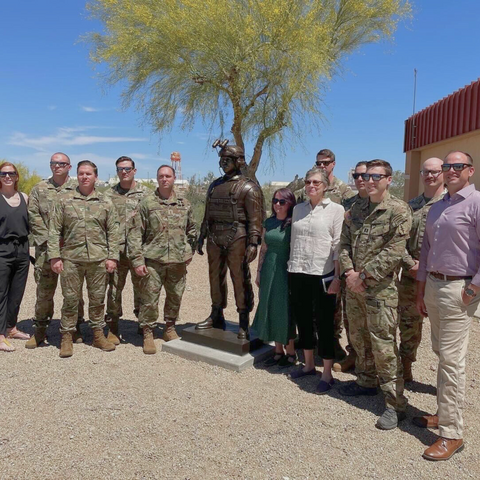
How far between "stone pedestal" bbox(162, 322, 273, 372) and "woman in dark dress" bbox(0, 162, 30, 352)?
1.81 metres

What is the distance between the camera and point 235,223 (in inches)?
179

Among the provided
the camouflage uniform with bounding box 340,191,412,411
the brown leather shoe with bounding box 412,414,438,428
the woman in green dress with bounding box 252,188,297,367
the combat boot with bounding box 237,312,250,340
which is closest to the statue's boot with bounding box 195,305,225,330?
the combat boot with bounding box 237,312,250,340

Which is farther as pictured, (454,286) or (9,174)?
(9,174)

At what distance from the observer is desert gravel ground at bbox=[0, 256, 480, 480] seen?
2857 mm

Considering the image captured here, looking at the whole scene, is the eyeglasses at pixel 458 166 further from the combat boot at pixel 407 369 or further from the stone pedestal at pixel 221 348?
the stone pedestal at pixel 221 348

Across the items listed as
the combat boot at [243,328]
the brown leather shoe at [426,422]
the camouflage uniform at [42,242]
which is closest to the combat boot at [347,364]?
the combat boot at [243,328]

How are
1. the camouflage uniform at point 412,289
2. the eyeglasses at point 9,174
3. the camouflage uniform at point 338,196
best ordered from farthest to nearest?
the eyeglasses at point 9,174
the camouflage uniform at point 338,196
the camouflage uniform at point 412,289

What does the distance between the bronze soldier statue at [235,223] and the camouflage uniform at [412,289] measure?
1.45 meters

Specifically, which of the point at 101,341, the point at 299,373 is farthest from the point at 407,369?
the point at 101,341

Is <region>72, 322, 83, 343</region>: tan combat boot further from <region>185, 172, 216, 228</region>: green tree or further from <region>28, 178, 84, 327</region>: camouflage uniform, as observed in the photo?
<region>185, 172, 216, 228</region>: green tree

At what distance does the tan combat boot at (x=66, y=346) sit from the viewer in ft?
15.6

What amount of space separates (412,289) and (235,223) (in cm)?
179

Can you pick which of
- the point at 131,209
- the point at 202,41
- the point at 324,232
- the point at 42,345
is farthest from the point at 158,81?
the point at 324,232

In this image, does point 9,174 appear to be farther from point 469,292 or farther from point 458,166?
point 469,292
